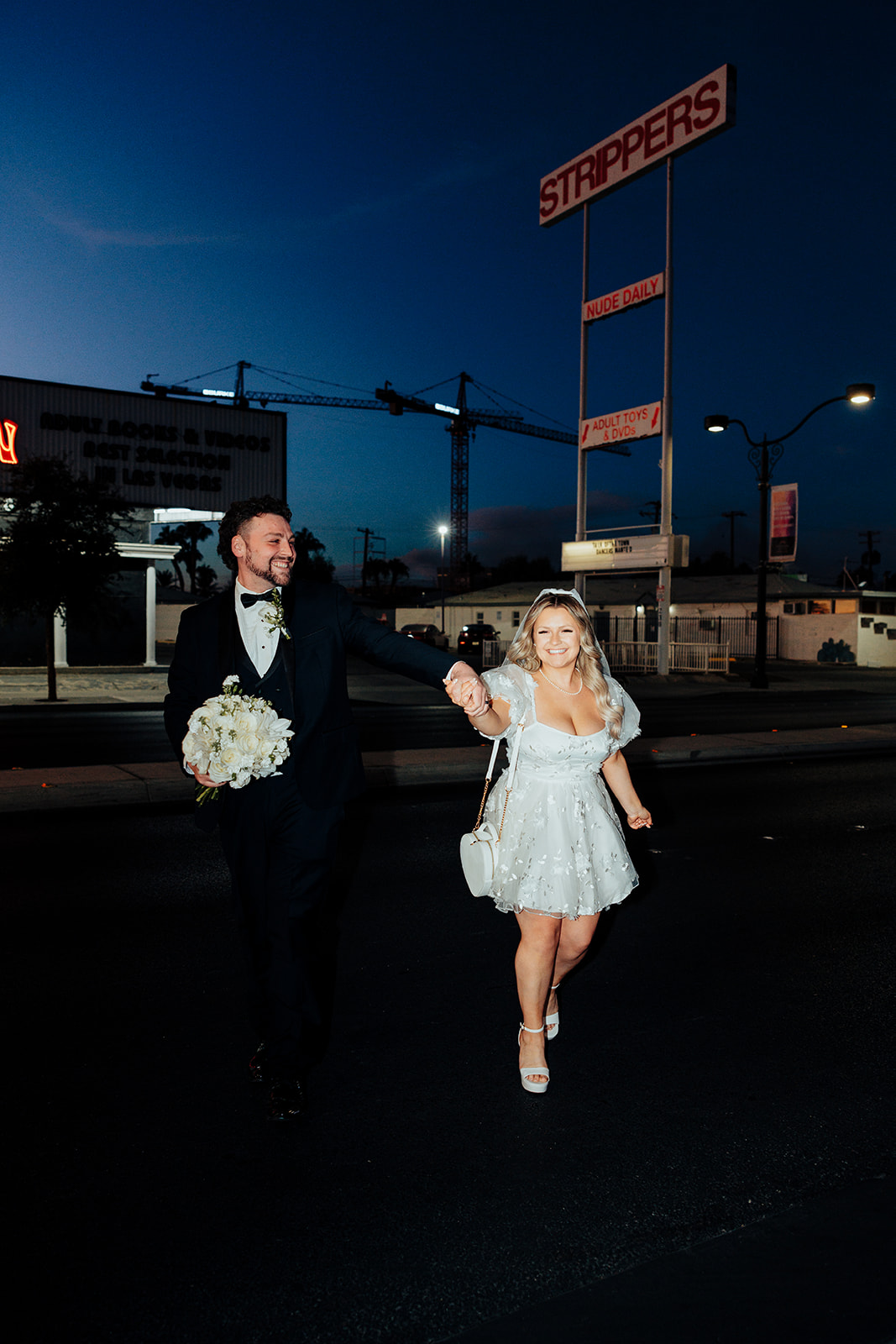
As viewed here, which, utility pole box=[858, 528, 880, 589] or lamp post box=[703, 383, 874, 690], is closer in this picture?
lamp post box=[703, 383, 874, 690]

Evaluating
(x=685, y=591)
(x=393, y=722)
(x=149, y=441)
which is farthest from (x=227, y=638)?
(x=685, y=591)

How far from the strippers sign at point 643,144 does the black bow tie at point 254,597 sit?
28.6 metres

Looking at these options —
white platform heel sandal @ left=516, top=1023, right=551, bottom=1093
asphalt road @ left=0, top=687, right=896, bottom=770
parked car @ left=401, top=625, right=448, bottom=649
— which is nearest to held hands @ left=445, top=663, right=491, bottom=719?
white platform heel sandal @ left=516, top=1023, right=551, bottom=1093

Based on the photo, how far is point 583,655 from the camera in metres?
3.74

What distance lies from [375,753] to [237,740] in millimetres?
9290

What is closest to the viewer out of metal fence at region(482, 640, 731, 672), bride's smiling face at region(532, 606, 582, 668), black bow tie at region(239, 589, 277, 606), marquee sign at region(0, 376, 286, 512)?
black bow tie at region(239, 589, 277, 606)

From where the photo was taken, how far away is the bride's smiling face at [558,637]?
3633 mm

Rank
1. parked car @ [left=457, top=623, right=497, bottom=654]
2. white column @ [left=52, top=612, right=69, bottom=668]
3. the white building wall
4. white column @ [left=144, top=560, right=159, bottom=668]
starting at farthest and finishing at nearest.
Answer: parked car @ [left=457, top=623, right=497, bottom=654] → the white building wall → white column @ [left=144, top=560, right=159, bottom=668] → white column @ [left=52, top=612, right=69, bottom=668]

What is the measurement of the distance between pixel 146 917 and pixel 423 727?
451 inches

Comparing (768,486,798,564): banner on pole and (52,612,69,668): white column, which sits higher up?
(768,486,798,564): banner on pole

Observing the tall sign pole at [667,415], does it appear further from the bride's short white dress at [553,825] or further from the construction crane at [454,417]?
the construction crane at [454,417]

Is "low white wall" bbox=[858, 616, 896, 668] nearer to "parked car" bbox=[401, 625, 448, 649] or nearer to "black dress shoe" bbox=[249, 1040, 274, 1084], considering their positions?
"parked car" bbox=[401, 625, 448, 649]

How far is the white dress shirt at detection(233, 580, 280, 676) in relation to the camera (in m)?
3.47

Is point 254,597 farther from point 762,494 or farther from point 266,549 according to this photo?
point 762,494
